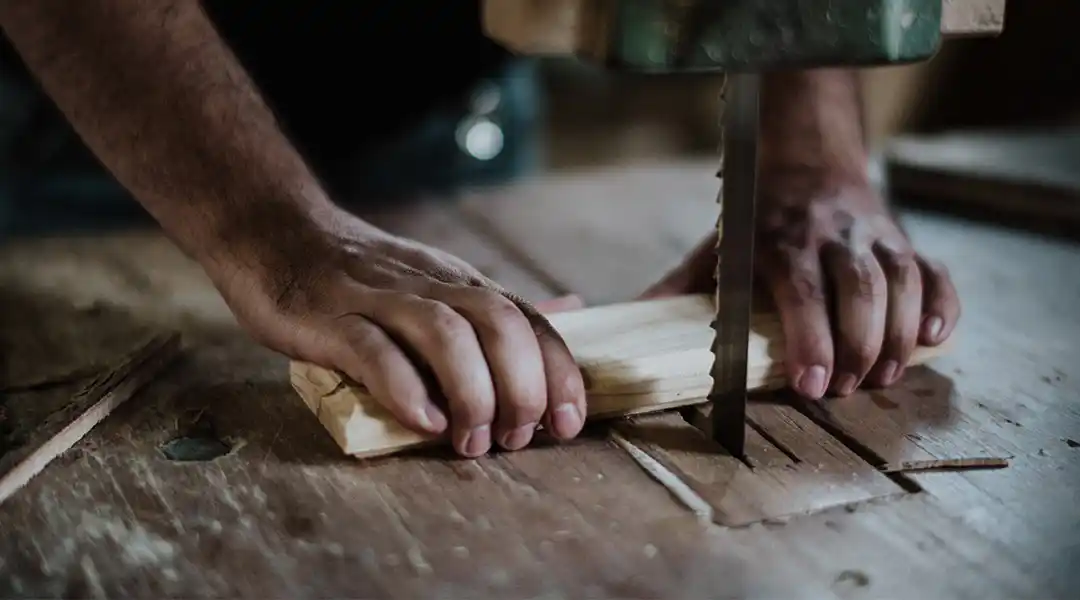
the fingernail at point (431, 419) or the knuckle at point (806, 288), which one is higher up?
the fingernail at point (431, 419)

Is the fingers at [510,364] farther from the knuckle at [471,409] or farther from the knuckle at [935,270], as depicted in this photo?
the knuckle at [935,270]

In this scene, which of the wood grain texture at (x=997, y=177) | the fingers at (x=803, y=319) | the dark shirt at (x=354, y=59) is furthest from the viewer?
the dark shirt at (x=354, y=59)

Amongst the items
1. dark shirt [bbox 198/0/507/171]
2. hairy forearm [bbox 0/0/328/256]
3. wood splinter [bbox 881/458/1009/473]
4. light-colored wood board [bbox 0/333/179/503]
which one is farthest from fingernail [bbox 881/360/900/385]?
dark shirt [bbox 198/0/507/171]

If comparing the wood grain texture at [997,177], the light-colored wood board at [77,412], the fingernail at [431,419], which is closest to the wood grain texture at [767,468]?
the fingernail at [431,419]

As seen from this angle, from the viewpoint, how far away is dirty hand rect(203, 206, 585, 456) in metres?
→ 0.66

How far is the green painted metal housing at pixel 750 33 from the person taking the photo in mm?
558

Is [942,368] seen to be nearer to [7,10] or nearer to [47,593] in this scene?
[47,593]

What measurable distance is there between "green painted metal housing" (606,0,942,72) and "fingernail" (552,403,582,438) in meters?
0.21

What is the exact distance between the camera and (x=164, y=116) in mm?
815

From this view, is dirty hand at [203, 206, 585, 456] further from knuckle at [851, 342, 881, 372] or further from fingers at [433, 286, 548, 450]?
knuckle at [851, 342, 881, 372]

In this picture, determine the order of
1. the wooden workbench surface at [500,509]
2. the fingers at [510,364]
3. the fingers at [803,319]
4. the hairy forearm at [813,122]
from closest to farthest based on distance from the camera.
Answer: the wooden workbench surface at [500,509] → the fingers at [510,364] → the fingers at [803,319] → the hairy forearm at [813,122]

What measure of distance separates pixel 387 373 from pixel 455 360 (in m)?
0.04

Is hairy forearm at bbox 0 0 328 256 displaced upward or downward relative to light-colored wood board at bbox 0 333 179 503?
upward

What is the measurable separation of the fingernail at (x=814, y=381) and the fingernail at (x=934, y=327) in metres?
0.10
